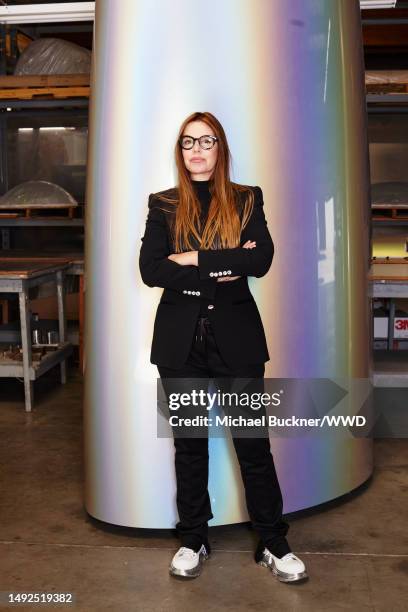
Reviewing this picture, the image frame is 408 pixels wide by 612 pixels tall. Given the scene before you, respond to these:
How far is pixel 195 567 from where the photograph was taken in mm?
2367

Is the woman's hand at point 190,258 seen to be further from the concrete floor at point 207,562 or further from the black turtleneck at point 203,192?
the concrete floor at point 207,562

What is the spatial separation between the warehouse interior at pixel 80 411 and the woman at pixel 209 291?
15cm

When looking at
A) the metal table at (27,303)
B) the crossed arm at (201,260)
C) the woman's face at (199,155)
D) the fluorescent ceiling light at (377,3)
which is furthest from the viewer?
the metal table at (27,303)

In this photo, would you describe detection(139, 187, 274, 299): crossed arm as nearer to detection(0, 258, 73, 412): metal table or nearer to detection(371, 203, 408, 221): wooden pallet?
detection(0, 258, 73, 412): metal table

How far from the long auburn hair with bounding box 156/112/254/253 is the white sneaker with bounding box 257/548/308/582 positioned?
3.26 ft

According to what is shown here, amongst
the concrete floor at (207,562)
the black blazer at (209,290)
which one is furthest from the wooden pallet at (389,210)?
the black blazer at (209,290)

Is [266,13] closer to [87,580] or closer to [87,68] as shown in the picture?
[87,580]

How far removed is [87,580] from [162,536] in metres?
0.40

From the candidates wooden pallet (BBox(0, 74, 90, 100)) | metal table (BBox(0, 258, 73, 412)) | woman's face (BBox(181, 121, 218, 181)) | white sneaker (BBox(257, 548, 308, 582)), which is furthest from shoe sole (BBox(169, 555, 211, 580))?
wooden pallet (BBox(0, 74, 90, 100))

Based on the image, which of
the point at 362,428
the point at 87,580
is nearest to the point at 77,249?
the point at 362,428

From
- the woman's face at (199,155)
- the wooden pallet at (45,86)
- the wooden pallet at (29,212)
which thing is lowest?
the woman's face at (199,155)

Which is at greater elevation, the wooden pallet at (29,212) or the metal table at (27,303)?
the wooden pallet at (29,212)

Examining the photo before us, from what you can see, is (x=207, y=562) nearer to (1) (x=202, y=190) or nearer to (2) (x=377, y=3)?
(1) (x=202, y=190)

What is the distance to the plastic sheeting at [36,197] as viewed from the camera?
229 inches
